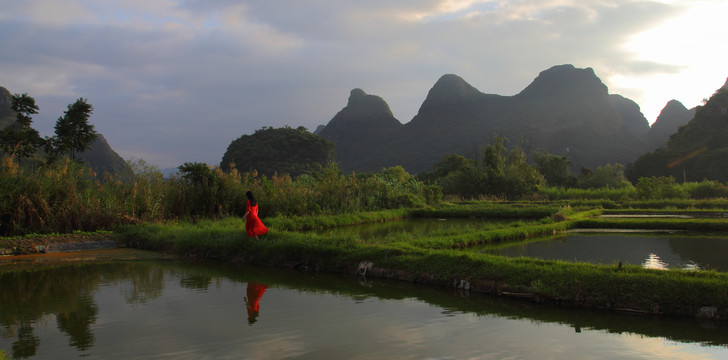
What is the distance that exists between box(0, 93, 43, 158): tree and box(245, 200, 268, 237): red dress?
8.00 metres

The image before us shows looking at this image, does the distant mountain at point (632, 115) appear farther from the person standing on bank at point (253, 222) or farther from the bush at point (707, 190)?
the person standing on bank at point (253, 222)

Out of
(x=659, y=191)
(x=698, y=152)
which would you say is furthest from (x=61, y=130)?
(x=698, y=152)

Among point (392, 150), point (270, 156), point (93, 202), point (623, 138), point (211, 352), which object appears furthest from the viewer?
point (392, 150)

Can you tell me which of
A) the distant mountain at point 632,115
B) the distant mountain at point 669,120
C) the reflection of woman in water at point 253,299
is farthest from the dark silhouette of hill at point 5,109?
the distant mountain at point 632,115

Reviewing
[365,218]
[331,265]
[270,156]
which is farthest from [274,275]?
[270,156]

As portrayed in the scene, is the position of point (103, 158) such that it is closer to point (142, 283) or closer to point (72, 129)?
point (72, 129)

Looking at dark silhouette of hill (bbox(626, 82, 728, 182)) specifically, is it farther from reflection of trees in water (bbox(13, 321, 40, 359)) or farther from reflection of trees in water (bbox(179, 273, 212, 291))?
reflection of trees in water (bbox(13, 321, 40, 359))

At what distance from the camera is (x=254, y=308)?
571 centimetres

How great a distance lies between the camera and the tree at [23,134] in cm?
1350

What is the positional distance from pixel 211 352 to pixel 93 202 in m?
9.12

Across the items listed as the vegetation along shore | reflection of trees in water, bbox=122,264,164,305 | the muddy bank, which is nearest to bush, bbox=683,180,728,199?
the vegetation along shore

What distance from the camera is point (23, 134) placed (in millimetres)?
13617

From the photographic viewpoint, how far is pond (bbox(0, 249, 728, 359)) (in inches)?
165

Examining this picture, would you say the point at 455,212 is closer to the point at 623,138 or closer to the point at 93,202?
the point at 93,202
